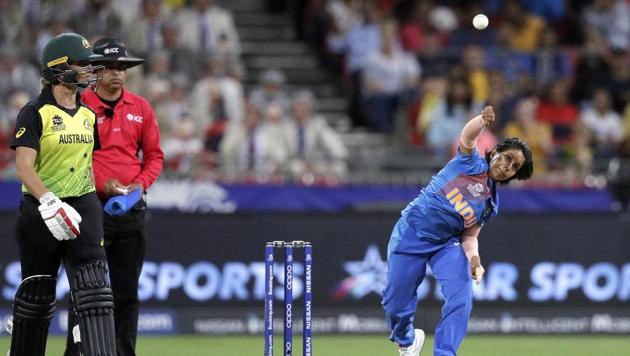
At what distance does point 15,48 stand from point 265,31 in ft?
16.0

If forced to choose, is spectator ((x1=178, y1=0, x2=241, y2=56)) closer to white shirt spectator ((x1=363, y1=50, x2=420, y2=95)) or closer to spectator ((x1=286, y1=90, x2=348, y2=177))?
white shirt spectator ((x1=363, y1=50, x2=420, y2=95))

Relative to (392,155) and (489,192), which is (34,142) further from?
(392,155)

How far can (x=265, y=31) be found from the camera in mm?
20281

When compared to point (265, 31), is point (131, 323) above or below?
below

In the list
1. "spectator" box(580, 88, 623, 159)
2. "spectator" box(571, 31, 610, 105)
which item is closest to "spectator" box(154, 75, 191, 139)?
"spectator" box(580, 88, 623, 159)

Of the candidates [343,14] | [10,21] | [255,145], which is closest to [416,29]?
[343,14]

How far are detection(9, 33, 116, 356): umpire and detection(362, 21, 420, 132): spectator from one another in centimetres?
975

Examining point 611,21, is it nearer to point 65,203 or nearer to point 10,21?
point 10,21

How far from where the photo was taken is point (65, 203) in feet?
25.8

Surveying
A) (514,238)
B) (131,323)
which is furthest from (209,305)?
(131,323)

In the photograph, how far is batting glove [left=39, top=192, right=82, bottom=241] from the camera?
7.69 m

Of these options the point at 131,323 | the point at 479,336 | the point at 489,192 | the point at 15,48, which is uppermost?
the point at 15,48

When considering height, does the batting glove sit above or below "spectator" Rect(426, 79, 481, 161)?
below

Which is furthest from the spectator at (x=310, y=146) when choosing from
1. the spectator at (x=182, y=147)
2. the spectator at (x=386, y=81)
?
the spectator at (x=386, y=81)
